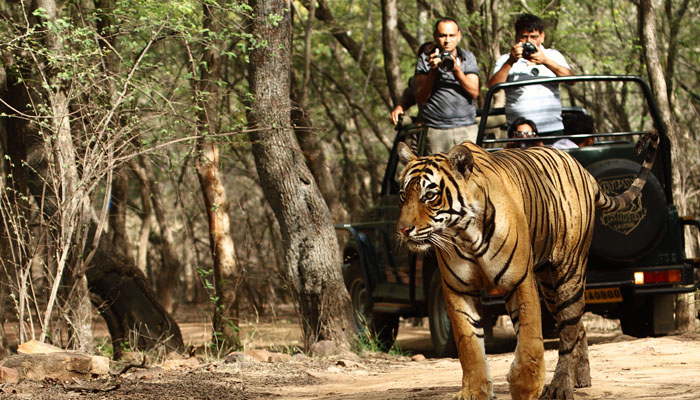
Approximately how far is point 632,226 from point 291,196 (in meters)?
3.16

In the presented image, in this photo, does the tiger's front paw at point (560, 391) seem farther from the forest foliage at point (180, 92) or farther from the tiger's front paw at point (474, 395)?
the forest foliage at point (180, 92)

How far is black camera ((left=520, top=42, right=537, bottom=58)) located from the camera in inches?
313

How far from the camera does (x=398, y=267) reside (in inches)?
361

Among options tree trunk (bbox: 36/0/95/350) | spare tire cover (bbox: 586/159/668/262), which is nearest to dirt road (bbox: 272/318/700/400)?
spare tire cover (bbox: 586/159/668/262)

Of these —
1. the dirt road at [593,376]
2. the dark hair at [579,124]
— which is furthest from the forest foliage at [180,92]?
the dirt road at [593,376]

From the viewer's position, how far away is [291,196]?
356 inches

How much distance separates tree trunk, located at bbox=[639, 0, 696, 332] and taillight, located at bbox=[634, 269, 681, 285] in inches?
63.3

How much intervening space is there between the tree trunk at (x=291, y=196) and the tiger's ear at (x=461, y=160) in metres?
4.12

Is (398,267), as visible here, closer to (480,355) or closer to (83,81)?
(83,81)

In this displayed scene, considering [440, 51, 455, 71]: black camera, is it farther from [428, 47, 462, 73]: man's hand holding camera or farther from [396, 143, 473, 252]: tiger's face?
[396, 143, 473, 252]: tiger's face

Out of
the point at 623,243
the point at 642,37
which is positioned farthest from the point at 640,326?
the point at 642,37

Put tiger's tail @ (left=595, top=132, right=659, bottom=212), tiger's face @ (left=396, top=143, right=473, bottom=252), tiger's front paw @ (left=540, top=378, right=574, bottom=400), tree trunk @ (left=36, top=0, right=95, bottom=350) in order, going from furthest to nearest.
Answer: tree trunk @ (left=36, top=0, right=95, bottom=350) < tiger's tail @ (left=595, top=132, right=659, bottom=212) < tiger's front paw @ (left=540, top=378, right=574, bottom=400) < tiger's face @ (left=396, top=143, right=473, bottom=252)

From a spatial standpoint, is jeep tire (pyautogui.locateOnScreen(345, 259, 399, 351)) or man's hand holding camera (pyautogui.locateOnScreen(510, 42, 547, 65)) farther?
jeep tire (pyautogui.locateOnScreen(345, 259, 399, 351))

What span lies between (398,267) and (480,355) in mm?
4250
